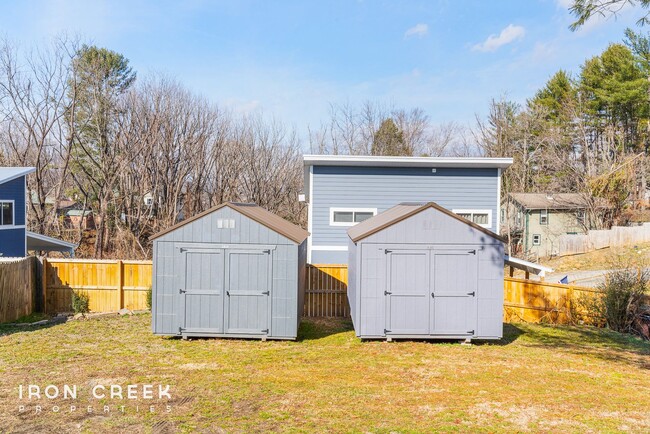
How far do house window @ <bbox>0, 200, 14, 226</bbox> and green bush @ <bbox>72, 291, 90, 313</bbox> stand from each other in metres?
6.27

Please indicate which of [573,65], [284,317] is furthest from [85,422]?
[573,65]

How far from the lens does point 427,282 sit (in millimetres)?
8742

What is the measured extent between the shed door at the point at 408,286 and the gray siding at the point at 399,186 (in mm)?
5426

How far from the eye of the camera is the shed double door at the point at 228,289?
873 cm

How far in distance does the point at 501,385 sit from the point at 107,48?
29.3m

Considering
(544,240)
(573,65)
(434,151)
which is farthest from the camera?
(434,151)

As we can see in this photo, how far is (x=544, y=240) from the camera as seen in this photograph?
1197 inches

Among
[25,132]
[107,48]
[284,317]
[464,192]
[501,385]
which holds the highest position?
[107,48]

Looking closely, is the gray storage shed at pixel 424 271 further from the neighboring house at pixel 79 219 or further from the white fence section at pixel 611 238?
the neighboring house at pixel 79 219

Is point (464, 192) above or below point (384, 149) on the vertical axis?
below

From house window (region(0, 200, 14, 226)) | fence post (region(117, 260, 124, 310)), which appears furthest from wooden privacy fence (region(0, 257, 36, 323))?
house window (region(0, 200, 14, 226))

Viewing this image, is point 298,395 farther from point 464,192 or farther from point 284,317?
point 464,192

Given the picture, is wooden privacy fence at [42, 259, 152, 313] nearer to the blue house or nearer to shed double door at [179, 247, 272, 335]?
shed double door at [179, 247, 272, 335]

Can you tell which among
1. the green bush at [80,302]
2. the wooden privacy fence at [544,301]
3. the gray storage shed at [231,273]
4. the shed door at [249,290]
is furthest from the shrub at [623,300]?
the green bush at [80,302]
